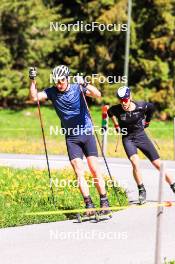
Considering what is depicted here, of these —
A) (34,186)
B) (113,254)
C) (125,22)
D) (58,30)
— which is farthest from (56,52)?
(113,254)

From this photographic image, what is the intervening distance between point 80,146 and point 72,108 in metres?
0.55

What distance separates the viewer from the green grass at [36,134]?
19.0m

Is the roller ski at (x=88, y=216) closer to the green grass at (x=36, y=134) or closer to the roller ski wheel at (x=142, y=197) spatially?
the roller ski wheel at (x=142, y=197)

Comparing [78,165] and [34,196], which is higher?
[78,165]

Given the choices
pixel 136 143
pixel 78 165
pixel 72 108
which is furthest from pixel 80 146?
pixel 136 143

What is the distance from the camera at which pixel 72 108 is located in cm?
905

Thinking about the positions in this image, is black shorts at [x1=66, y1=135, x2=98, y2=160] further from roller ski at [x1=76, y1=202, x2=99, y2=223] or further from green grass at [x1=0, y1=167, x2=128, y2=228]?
green grass at [x1=0, y1=167, x2=128, y2=228]

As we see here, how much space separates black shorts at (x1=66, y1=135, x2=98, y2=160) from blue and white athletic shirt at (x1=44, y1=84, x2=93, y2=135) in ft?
0.28

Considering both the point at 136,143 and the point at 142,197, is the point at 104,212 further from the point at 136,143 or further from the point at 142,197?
the point at 136,143

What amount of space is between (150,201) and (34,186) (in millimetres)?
1990

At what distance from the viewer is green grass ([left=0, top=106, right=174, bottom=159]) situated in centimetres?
1902

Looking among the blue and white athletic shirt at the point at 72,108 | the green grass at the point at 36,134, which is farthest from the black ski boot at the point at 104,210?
the green grass at the point at 36,134

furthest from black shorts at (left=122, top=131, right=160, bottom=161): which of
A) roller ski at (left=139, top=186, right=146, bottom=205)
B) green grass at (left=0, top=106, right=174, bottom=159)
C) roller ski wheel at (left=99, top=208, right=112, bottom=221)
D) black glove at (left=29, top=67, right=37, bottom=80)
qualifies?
green grass at (left=0, top=106, right=174, bottom=159)

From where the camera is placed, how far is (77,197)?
10594 millimetres
